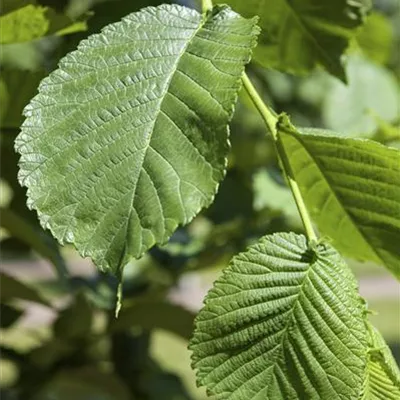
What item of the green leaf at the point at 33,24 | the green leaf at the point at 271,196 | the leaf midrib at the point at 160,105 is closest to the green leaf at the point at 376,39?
the green leaf at the point at 271,196

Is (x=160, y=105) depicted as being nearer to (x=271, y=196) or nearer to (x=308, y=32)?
(x=308, y=32)

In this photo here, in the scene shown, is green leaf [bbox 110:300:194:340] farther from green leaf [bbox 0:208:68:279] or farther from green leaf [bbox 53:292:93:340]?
green leaf [bbox 0:208:68:279]

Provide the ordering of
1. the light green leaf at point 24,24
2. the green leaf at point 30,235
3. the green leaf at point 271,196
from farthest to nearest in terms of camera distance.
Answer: the green leaf at point 271,196 → the green leaf at point 30,235 → the light green leaf at point 24,24

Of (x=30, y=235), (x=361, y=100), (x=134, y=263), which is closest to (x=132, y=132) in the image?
(x=30, y=235)

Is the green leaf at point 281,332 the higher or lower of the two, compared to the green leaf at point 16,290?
higher

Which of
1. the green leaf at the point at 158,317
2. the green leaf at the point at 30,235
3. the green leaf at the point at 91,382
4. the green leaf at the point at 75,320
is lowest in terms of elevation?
the green leaf at the point at 91,382

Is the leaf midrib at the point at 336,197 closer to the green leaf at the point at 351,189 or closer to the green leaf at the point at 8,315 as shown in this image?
the green leaf at the point at 351,189
